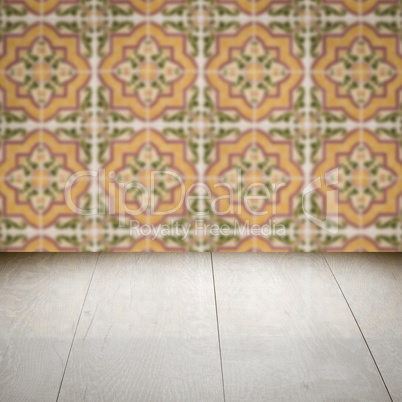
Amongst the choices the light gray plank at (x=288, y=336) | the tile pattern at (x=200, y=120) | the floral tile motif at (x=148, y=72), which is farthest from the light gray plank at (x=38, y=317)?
the floral tile motif at (x=148, y=72)

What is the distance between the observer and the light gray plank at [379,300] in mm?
1055

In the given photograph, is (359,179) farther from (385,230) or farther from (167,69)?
(167,69)

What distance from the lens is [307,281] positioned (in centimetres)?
144

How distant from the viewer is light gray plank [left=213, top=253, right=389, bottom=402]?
0.97 meters

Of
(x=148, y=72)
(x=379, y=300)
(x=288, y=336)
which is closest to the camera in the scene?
(x=288, y=336)

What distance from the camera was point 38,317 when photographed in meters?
1.24

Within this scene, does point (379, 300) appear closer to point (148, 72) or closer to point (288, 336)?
point (288, 336)

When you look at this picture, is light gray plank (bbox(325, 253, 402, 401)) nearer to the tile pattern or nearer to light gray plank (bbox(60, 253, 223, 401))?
the tile pattern

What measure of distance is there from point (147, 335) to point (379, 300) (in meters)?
0.47

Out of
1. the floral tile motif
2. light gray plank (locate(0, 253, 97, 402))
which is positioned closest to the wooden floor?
light gray plank (locate(0, 253, 97, 402))

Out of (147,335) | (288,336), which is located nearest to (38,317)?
(147,335)

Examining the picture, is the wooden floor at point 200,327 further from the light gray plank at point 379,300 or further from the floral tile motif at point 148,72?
the floral tile motif at point 148,72

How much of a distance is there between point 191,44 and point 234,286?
56 cm

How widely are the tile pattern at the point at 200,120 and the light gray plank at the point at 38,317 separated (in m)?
0.11
